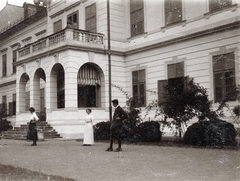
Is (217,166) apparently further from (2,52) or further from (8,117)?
(2,52)

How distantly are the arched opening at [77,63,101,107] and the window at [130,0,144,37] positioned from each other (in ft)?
11.0

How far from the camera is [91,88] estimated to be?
2020cm

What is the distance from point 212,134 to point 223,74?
4750 mm

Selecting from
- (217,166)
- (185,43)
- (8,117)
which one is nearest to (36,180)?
(217,166)

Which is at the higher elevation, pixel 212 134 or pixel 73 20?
pixel 73 20

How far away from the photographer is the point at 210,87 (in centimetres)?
1583

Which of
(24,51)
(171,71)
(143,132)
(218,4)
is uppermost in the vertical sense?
(218,4)

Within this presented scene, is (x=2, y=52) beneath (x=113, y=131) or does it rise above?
above

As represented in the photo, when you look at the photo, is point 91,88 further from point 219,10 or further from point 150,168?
point 150,168

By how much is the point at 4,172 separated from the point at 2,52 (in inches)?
1127

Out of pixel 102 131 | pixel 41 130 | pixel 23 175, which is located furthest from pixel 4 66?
pixel 23 175

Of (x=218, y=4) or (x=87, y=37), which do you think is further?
(x=87, y=37)

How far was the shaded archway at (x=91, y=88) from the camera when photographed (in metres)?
19.8

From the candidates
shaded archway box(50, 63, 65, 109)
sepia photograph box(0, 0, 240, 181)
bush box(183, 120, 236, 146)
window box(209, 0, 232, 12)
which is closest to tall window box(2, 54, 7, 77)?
sepia photograph box(0, 0, 240, 181)
